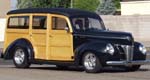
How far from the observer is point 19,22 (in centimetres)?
2020

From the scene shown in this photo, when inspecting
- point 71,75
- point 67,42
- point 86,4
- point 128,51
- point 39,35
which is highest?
point 86,4

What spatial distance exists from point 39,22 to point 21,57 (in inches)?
53.0

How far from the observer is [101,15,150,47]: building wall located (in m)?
46.9

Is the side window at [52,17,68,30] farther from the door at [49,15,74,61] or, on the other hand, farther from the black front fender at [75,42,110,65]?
the black front fender at [75,42,110,65]

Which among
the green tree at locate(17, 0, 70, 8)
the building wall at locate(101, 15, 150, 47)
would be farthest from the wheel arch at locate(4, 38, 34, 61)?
the green tree at locate(17, 0, 70, 8)

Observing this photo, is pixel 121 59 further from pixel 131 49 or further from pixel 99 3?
pixel 99 3

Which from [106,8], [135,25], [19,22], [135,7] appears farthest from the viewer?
[106,8]

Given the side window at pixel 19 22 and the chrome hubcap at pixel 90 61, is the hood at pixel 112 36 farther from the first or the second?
the side window at pixel 19 22

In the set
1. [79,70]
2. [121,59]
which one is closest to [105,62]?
[121,59]

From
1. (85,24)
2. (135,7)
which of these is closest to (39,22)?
(85,24)

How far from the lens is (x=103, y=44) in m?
17.8

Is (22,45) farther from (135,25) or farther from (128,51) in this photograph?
(135,25)

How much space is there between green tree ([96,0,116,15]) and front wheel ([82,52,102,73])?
5215 cm

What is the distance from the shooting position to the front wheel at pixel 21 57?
19781mm
